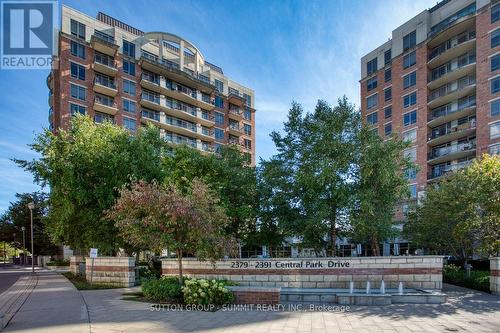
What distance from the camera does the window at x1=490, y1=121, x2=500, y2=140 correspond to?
128ft

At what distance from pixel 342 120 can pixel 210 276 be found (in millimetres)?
10588

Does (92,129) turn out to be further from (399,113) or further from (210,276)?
(399,113)

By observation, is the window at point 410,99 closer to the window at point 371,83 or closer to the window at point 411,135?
the window at point 411,135

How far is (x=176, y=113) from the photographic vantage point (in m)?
56.2

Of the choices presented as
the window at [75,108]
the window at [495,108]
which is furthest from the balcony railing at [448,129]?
the window at [75,108]

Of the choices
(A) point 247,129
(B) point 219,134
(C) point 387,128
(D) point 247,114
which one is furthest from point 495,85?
(D) point 247,114

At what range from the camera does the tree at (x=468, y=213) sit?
16.5 meters

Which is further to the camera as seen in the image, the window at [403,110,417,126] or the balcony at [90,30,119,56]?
the window at [403,110,417,126]

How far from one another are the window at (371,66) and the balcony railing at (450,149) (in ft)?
52.6

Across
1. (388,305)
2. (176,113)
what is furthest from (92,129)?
(176,113)

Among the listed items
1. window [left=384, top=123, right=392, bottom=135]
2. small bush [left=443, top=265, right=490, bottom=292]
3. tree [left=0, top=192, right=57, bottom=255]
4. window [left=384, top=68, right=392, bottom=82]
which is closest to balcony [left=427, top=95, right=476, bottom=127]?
window [left=384, top=123, right=392, bottom=135]

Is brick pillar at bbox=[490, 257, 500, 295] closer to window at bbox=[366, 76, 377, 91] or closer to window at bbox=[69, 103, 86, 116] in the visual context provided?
window at bbox=[366, 76, 377, 91]

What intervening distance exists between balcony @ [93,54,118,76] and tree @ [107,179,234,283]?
39770 millimetres

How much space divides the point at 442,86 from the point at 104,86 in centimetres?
4345
